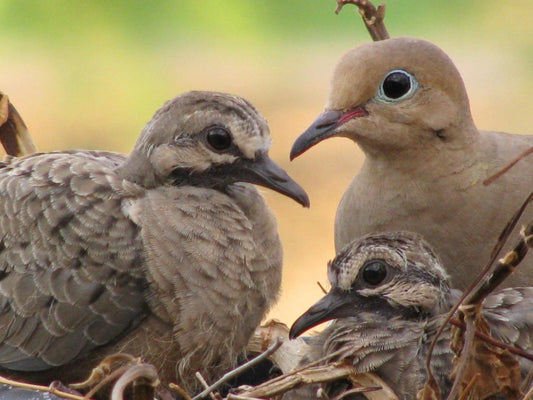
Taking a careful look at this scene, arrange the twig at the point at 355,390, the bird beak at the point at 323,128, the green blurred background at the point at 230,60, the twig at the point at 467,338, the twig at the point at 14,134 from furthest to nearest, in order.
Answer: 1. the green blurred background at the point at 230,60
2. the twig at the point at 14,134
3. the bird beak at the point at 323,128
4. the twig at the point at 355,390
5. the twig at the point at 467,338

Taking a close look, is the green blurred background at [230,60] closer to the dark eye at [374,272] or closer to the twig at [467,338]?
the dark eye at [374,272]

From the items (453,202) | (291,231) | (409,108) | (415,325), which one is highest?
(409,108)

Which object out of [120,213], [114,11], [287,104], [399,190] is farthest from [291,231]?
[120,213]

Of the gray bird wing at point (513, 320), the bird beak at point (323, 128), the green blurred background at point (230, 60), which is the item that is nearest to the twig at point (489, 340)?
the gray bird wing at point (513, 320)

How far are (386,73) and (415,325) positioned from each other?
79 centimetres

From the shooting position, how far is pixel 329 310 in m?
3.58

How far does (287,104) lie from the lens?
8.62 metres

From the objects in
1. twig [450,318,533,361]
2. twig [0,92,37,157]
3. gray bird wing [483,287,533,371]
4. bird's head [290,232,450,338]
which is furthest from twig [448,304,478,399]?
twig [0,92,37,157]

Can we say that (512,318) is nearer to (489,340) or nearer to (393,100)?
(489,340)

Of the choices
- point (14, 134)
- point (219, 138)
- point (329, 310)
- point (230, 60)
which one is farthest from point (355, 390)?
point (230, 60)

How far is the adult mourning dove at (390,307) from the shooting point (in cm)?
344

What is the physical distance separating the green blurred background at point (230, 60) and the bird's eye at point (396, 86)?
378 cm

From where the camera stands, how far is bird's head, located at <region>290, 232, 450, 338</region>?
140 inches

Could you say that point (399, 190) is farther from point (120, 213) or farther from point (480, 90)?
point (480, 90)
